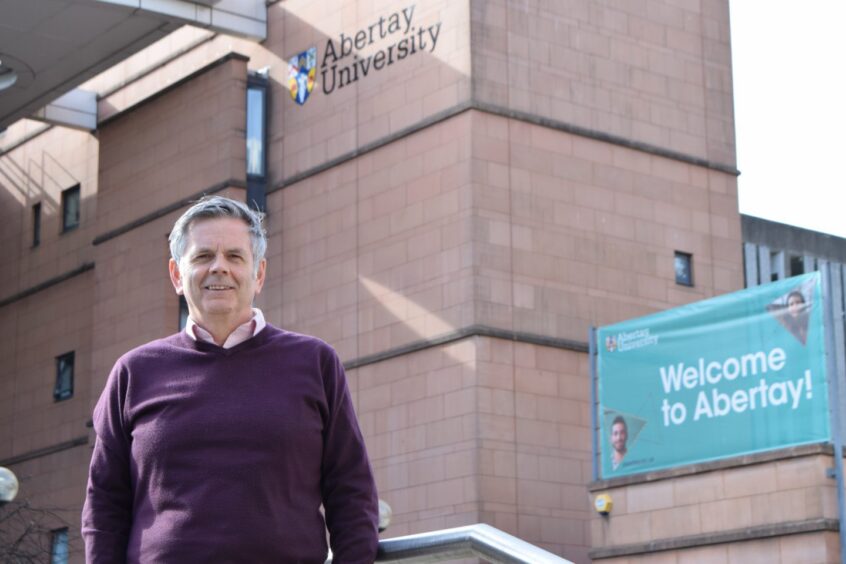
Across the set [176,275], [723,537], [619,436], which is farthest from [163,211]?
[176,275]

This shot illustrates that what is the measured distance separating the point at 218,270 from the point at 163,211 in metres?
23.9

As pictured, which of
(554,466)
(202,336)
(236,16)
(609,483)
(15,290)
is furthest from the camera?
(15,290)

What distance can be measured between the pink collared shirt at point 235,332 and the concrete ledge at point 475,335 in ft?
60.3

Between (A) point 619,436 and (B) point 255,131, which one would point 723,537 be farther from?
(B) point 255,131

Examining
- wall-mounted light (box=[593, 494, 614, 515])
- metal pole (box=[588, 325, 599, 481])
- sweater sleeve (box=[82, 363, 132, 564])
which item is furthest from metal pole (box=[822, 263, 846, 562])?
sweater sleeve (box=[82, 363, 132, 564])

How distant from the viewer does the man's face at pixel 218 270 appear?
4605mm

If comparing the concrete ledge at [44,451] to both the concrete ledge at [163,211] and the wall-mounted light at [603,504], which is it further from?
the wall-mounted light at [603,504]

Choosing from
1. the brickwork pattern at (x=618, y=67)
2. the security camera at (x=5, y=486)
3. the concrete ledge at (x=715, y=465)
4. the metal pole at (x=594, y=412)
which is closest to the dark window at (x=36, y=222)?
the brickwork pattern at (x=618, y=67)

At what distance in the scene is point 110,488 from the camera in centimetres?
461

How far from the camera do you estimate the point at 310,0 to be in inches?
1050

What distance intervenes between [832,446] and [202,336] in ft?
44.8

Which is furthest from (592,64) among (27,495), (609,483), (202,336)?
(202,336)

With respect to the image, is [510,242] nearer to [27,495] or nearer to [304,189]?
[304,189]

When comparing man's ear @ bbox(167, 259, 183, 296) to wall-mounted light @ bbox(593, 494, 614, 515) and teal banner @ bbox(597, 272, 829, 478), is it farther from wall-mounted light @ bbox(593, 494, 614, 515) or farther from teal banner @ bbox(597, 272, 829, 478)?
wall-mounted light @ bbox(593, 494, 614, 515)
